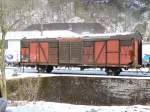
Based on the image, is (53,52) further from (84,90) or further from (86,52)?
(84,90)

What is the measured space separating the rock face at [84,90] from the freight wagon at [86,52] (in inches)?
245

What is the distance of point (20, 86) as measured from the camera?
78.9 feet

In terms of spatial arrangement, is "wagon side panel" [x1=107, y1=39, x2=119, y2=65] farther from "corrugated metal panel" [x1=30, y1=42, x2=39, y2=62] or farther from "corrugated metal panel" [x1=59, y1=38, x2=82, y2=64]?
"corrugated metal panel" [x1=30, y1=42, x2=39, y2=62]

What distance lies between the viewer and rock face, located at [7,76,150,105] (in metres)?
23.4

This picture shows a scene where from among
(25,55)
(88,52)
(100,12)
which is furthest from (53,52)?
(100,12)

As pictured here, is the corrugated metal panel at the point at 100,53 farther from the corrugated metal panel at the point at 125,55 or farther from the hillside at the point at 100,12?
the hillside at the point at 100,12

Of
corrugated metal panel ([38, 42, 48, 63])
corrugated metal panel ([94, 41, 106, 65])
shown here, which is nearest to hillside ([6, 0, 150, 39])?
corrugated metal panel ([38, 42, 48, 63])

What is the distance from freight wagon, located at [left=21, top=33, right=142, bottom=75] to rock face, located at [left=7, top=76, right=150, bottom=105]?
6216 millimetres

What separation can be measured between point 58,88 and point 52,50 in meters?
10.3

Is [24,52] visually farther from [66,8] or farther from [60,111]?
[66,8]

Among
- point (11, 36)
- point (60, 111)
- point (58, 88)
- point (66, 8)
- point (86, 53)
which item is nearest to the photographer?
point (60, 111)

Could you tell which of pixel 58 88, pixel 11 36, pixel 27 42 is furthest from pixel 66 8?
pixel 58 88

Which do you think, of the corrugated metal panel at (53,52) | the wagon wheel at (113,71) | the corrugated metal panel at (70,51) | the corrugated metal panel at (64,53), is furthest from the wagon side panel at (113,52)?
the corrugated metal panel at (53,52)

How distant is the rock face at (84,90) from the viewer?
920 inches
